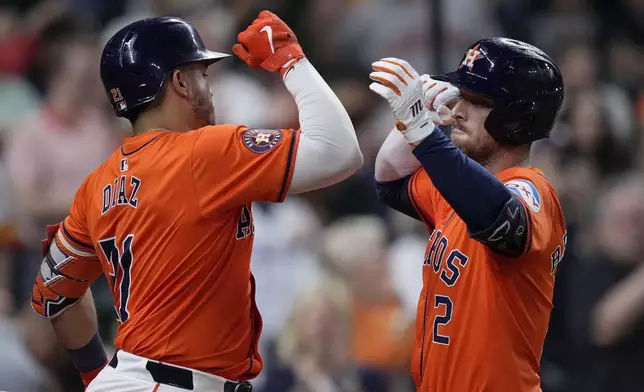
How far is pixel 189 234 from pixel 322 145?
20.8 inches

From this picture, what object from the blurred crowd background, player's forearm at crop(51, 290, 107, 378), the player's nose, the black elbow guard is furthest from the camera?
the blurred crowd background

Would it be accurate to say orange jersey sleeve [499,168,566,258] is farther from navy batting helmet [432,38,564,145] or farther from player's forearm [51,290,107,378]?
player's forearm [51,290,107,378]

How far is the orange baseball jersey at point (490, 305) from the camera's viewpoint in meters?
3.77

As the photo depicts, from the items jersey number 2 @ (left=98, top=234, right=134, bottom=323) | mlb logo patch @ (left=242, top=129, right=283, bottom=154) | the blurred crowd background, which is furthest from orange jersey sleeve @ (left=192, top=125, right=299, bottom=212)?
the blurred crowd background

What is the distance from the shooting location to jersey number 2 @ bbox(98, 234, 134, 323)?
384 cm

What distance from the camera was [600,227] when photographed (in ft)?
24.1

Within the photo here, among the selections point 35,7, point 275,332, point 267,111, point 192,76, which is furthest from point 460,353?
point 35,7

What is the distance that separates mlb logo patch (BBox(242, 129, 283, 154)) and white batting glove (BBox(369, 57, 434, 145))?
388mm

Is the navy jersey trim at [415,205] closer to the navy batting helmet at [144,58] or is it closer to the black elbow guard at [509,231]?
the black elbow guard at [509,231]

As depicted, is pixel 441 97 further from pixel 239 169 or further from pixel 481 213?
pixel 239 169

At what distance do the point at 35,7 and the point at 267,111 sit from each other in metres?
1.97

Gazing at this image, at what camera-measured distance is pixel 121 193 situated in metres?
3.82

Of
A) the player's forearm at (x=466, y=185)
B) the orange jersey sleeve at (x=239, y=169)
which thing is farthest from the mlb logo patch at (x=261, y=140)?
the player's forearm at (x=466, y=185)

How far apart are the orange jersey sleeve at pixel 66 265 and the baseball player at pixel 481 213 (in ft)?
4.08
